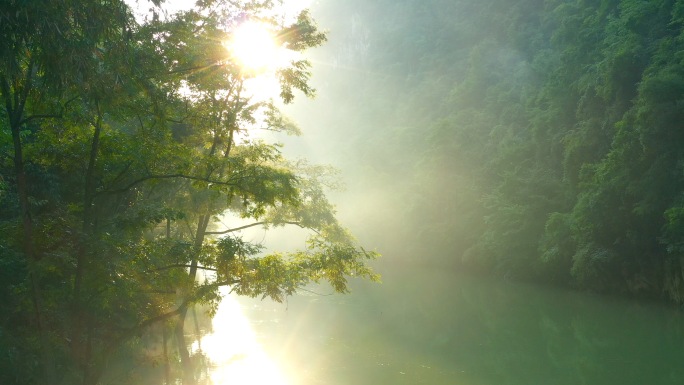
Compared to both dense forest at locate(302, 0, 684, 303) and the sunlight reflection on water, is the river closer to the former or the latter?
the sunlight reflection on water

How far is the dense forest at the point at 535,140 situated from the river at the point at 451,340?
127 inches

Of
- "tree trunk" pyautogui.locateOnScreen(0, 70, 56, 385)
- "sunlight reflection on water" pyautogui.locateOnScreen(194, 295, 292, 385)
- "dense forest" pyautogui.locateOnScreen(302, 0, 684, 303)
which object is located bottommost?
"sunlight reflection on water" pyautogui.locateOnScreen(194, 295, 292, 385)

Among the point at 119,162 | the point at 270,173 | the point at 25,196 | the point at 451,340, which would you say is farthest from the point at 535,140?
the point at 25,196

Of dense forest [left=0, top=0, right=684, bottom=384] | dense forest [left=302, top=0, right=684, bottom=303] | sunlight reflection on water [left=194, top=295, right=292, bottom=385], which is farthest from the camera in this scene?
dense forest [left=302, top=0, right=684, bottom=303]

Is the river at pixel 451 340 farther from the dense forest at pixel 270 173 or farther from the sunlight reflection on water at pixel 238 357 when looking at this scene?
the dense forest at pixel 270 173

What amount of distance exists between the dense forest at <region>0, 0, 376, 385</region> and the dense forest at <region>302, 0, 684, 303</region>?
57.9 ft

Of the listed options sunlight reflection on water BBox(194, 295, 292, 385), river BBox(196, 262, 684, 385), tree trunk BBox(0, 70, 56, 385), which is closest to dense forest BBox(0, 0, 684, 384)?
tree trunk BBox(0, 70, 56, 385)

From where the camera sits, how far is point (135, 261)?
309 inches

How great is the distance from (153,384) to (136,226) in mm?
7393

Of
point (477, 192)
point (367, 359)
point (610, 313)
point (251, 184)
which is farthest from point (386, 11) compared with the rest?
point (251, 184)

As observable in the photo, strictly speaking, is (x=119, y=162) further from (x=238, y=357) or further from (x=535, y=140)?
(x=535, y=140)

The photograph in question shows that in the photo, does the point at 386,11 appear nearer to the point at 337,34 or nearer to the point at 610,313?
the point at 337,34

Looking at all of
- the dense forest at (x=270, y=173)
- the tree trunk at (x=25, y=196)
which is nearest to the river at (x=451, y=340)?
the dense forest at (x=270, y=173)

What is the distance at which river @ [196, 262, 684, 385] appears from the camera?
14586 mm
